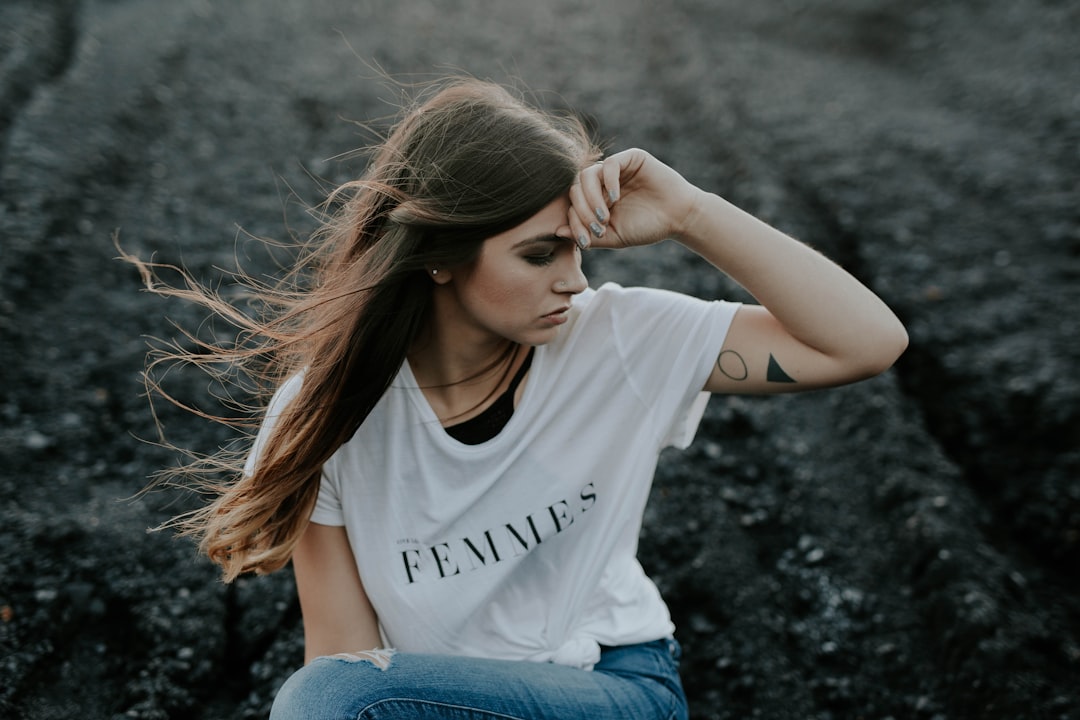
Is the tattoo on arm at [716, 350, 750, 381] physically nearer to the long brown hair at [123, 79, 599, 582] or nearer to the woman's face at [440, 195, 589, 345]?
the woman's face at [440, 195, 589, 345]

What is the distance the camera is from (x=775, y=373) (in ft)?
7.70

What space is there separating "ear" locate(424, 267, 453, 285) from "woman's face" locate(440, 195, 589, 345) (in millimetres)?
20

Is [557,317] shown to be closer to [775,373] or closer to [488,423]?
[488,423]

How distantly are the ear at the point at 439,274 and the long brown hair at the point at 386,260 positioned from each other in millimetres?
21

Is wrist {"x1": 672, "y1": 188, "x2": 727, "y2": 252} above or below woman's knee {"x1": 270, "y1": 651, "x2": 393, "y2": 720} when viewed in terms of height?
above

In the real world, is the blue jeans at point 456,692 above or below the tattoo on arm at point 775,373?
below

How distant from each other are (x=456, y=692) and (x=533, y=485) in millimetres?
557

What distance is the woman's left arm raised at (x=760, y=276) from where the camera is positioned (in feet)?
7.29

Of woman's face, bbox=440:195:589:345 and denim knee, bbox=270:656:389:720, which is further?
woman's face, bbox=440:195:589:345

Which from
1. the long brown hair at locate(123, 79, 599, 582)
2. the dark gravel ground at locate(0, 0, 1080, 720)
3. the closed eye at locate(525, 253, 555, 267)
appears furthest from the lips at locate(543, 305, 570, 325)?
the dark gravel ground at locate(0, 0, 1080, 720)

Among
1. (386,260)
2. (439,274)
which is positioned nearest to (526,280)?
(439,274)

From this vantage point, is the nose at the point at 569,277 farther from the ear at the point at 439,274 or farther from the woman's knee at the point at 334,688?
the woman's knee at the point at 334,688

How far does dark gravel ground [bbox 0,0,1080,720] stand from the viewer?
3.25m

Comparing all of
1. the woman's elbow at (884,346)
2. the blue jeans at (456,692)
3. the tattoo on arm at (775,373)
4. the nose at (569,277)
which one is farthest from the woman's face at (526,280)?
the blue jeans at (456,692)
